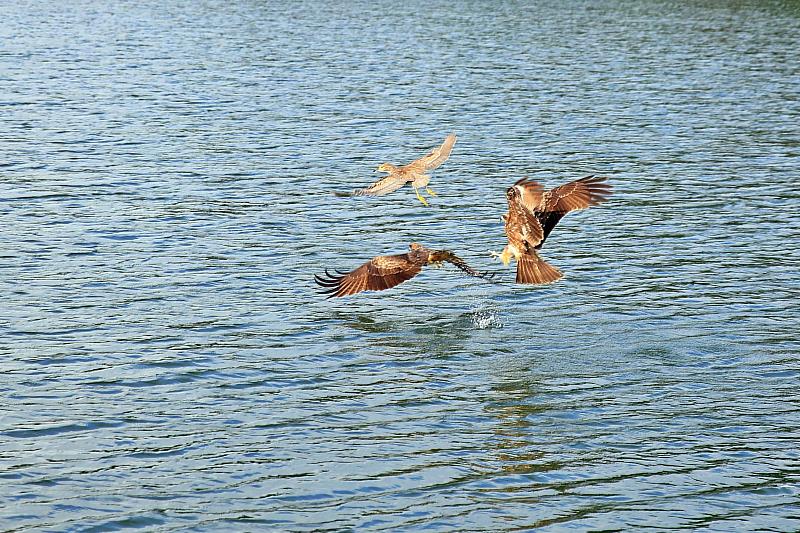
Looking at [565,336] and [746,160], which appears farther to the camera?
[746,160]

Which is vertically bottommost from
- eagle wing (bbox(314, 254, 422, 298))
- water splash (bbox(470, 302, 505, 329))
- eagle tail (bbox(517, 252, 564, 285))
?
water splash (bbox(470, 302, 505, 329))

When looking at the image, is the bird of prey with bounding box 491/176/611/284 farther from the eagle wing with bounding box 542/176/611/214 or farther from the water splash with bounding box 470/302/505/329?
the water splash with bounding box 470/302/505/329

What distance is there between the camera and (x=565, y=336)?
14.4m

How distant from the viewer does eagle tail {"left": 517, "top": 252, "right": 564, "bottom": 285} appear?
45.4ft

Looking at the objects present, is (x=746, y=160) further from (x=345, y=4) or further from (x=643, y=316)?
(x=345, y=4)

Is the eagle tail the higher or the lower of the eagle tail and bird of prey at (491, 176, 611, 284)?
the lower

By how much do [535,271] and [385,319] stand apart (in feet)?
6.87

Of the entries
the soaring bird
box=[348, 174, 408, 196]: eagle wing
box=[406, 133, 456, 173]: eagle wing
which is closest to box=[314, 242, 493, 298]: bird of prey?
the soaring bird

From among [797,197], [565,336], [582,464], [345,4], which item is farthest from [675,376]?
[345,4]

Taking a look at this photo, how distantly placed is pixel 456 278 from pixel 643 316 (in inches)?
115

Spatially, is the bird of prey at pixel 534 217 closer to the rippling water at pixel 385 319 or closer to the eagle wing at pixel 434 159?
the rippling water at pixel 385 319

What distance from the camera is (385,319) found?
1512 cm

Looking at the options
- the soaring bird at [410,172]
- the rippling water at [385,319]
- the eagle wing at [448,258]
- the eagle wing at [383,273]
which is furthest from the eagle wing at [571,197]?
the soaring bird at [410,172]

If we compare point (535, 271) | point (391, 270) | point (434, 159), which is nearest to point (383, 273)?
point (391, 270)
